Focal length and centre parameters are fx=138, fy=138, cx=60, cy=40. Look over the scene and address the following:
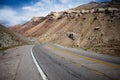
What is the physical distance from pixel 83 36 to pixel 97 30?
17.2 feet

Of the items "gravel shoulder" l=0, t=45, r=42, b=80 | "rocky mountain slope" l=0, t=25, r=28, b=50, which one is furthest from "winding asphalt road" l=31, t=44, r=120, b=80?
"rocky mountain slope" l=0, t=25, r=28, b=50

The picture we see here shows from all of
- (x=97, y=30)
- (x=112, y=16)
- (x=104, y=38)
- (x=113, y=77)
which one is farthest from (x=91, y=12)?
(x=113, y=77)

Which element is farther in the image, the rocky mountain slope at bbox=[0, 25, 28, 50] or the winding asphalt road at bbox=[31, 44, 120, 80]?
the rocky mountain slope at bbox=[0, 25, 28, 50]

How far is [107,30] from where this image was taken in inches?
1734

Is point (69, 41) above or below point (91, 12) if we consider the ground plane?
below

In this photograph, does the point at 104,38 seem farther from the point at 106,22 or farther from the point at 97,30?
the point at 106,22

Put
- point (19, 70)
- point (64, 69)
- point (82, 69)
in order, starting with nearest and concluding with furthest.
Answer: point (82, 69) → point (64, 69) → point (19, 70)

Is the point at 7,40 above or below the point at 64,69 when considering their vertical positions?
below

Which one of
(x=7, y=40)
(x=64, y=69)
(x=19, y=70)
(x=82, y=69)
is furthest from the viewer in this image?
(x=7, y=40)

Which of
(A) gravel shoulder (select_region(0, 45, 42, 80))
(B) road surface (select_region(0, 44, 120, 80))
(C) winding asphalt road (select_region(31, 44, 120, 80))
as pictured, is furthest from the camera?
(A) gravel shoulder (select_region(0, 45, 42, 80))

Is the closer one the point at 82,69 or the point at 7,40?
the point at 82,69

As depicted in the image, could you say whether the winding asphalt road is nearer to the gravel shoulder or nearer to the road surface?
the road surface

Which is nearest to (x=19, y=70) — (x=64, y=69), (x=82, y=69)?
(x=64, y=69)

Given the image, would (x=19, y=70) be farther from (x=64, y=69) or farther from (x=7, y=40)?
(x=7, y=40)
